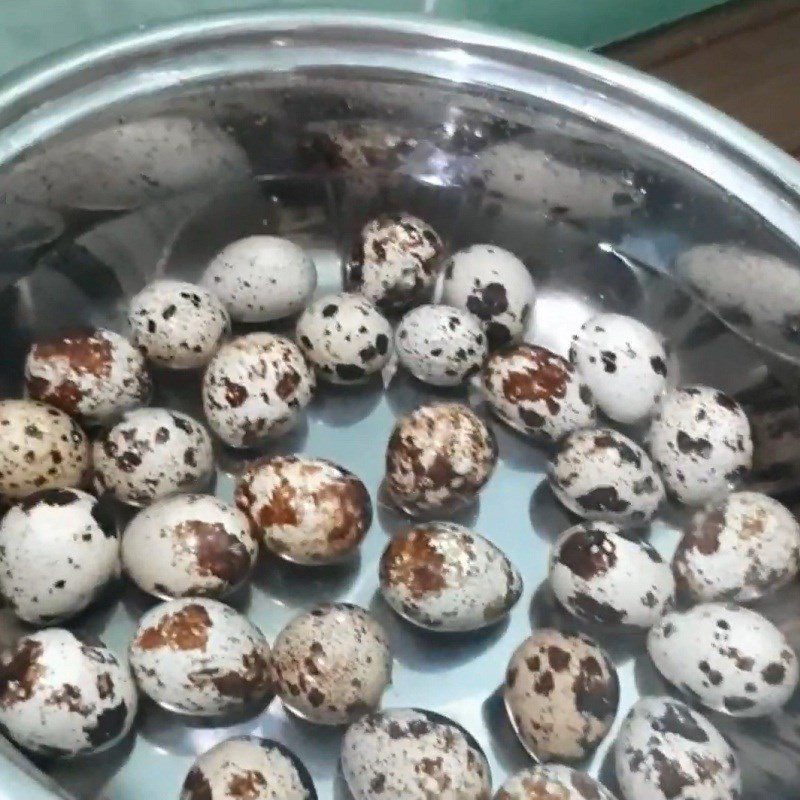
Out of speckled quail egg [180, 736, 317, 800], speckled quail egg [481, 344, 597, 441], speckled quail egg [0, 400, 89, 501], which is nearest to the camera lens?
speckled quail egg [180, 736, 317, 800]

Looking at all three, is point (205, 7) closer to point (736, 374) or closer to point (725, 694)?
point (736, 374)

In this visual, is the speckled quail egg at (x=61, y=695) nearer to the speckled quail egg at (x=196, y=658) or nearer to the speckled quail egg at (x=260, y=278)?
the speckled quail egg at (x=196, y=658)

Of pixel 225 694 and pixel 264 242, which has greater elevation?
pixel 264 242

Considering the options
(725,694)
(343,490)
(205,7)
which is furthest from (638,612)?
(205,7)

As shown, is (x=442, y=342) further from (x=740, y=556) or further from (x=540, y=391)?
(x=740, y=556)

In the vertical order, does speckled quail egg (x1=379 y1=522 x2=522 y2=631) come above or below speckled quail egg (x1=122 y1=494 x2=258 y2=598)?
above

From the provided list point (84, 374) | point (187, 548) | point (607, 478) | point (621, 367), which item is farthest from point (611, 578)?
point (84, 374)

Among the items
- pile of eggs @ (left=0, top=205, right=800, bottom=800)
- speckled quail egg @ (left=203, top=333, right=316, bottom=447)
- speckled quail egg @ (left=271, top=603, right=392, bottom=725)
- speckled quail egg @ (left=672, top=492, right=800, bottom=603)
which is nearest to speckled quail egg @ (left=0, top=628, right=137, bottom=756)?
pile of eggs @ (left=0, top=205, right=800, bottom=800)

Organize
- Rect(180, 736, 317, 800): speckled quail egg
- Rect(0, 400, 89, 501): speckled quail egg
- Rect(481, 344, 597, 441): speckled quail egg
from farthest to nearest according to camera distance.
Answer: Rect(481, 344, 597, 441): speckled quail egg < Rect(0, 400, 89, 501): speckled quail egg < Rect(180, 736, 317, 800): speckled quail egg

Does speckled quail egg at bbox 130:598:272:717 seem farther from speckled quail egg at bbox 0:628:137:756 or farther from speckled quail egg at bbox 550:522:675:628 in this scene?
speckled quail egg at bbox 550:522:675:628
